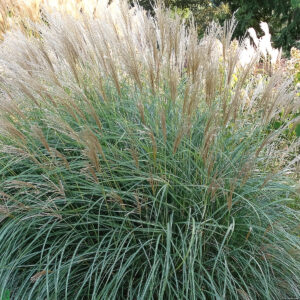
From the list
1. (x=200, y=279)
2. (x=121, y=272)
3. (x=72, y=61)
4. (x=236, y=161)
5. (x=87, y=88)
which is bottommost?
(x=200, y=279)

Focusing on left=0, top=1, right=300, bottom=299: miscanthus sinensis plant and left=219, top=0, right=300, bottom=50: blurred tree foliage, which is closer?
left=0, top=1, right=300, bottom=299: miscanthus sinensis plant

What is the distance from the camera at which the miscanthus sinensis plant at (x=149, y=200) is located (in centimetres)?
218

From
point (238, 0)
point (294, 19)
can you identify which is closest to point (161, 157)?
point (294, 19)

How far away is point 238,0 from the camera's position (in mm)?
13195

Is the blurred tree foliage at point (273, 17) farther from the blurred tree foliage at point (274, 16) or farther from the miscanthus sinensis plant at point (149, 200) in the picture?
the miscanthus sinensis plant at point (149, 200)

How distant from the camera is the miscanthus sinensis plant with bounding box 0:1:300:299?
2.18m

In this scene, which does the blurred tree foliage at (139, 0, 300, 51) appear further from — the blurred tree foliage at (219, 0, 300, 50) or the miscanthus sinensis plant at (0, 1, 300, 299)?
the miscanthus sinensis plant at (0, 1, 300, 299)

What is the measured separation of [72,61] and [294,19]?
11.0 meters

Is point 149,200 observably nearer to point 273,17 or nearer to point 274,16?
point 274,16

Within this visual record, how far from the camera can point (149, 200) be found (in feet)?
8.13

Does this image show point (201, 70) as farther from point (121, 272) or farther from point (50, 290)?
point (50, 290)

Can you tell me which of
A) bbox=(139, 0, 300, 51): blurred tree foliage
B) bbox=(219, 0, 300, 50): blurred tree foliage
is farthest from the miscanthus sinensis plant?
bbox=(219, 0, 300, 50): blurred tree foliage

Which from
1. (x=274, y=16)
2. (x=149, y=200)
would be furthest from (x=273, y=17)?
(x=149, y=200)

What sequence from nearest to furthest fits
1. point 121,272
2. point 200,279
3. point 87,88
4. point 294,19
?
1. point 121,272
2. point 200,279
3. point 87,88
4. point 294,19
